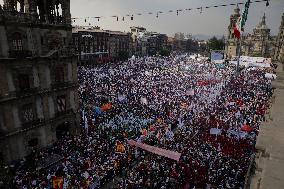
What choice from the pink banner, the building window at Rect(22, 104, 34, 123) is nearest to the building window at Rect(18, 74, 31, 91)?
the building window at Rect(22, 104, 34, 123)

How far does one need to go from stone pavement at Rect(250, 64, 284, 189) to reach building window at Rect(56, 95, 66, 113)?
2085cm

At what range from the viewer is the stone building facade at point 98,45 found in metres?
73.7

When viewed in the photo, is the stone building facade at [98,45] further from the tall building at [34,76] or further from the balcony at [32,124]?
the balcony at [32,124]

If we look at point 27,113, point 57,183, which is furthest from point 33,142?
point 57,183

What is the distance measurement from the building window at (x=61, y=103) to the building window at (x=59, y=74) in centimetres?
167

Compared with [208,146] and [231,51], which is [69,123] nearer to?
[208,146]

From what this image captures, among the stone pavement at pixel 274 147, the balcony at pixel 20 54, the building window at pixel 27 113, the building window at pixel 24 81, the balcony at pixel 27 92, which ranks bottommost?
the building window at pixel 27 113

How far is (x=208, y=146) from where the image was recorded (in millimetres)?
22250

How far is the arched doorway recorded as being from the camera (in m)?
25.9

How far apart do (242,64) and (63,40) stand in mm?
46345

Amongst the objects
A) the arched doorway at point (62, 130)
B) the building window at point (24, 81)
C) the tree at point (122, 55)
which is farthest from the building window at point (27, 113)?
the tree at point (122, 55)

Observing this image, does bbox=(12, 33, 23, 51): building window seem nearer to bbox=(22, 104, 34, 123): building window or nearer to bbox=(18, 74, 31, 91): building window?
bbox=(18, 74, 31, 91): building window

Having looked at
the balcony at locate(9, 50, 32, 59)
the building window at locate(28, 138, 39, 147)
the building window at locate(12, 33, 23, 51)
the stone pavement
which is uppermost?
the building window at locate(12, 33, 23, 51)

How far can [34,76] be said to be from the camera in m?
22.4
